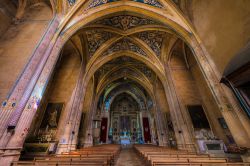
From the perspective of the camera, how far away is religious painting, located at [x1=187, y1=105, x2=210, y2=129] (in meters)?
6.95

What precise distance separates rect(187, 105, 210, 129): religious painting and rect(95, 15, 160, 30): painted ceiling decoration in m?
6.52

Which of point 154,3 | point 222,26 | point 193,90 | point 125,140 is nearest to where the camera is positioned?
point 222,26

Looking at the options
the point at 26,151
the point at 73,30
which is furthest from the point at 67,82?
the point at 26,151

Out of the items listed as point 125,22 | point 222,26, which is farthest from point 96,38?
point 222,26

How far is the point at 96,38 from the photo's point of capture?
9.45 meters

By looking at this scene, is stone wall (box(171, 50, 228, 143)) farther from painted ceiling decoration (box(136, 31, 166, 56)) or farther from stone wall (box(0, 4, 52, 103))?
stone wall (box(0, 4, 52, 103))

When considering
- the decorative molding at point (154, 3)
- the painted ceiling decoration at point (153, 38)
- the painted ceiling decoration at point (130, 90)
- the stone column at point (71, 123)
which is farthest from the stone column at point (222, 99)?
the painted ceiling decoration at point (130, 90)

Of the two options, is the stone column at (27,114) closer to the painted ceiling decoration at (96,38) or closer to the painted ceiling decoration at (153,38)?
the painted ceiling decoration at (96,38)

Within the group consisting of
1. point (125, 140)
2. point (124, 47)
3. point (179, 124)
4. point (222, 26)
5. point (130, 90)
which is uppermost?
point (130, 90)

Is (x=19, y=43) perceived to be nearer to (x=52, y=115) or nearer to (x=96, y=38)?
(x=52, y=115)

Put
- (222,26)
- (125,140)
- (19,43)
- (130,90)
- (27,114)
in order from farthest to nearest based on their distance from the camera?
1. (130,90)
2. (125,140)
3. (19,43)
4. (222,26)
5. (27,114)

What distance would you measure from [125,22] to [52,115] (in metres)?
8.43

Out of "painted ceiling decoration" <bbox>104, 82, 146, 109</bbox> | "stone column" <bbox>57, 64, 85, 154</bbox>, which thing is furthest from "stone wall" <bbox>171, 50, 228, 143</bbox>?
"painted ceiling decoration" <bbox>104, 82, 146, 109</bbox>

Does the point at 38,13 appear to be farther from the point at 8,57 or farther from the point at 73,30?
the point at 8,57
